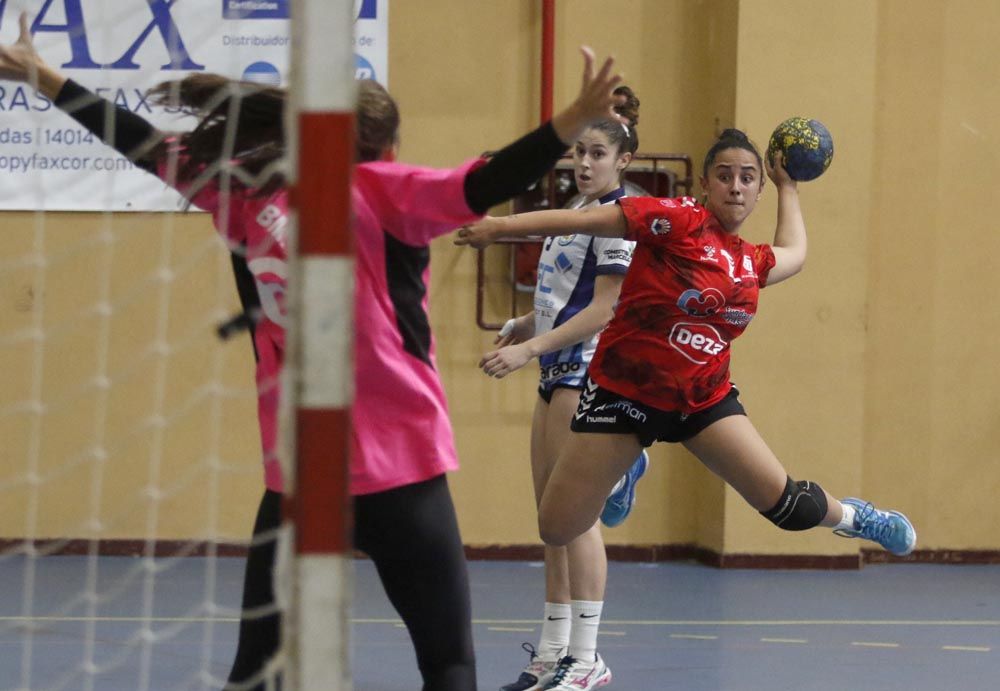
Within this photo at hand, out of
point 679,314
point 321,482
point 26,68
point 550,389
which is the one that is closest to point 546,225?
point 679,314

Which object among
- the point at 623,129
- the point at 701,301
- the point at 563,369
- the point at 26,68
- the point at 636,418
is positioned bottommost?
the point at 636,418

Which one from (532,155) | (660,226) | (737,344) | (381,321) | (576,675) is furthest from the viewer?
(737,344)

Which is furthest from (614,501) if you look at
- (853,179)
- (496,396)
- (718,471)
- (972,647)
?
(853,179)

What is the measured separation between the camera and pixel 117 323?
20.2 ft

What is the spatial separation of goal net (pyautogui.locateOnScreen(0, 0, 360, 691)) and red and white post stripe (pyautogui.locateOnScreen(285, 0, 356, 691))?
4215 mm

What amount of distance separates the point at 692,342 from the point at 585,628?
38.2 inches

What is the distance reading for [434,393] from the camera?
2.40m

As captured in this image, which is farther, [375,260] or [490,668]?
[490,668]

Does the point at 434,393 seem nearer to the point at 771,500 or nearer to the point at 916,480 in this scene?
the point at 771,500

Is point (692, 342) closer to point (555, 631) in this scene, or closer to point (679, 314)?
point (679, 314)

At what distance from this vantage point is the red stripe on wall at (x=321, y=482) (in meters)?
1.80

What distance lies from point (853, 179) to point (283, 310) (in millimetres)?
4293

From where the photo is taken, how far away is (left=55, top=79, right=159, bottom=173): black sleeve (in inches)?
99.1

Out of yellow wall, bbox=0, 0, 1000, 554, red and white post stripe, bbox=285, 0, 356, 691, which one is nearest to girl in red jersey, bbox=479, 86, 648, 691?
yellow wall, bbox=0, 0, 1000, 554
